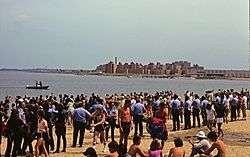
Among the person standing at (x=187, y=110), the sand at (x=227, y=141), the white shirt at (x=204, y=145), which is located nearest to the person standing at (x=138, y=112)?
the sand at (x=227, y=141)

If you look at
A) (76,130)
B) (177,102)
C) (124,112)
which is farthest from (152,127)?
(177,102)

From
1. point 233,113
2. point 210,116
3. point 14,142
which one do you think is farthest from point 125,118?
point 233,113

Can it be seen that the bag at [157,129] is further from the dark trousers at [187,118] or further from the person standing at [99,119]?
the dark trousers at [187,118]

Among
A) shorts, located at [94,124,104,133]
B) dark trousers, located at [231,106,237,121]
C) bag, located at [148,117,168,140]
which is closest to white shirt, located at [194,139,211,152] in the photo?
bag, located at [148,117,168,140]

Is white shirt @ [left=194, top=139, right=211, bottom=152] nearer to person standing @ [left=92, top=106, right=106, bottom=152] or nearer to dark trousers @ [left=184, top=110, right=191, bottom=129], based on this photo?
person standing @ [left=92, top=106, right=106, bottom=152]

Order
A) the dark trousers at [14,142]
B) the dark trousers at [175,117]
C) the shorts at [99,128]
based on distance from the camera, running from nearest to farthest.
→ the dark trousers at [14,142] < the shorts at [99,128] < the dark trousers at [175,117]

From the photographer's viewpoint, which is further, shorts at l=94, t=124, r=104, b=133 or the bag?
shorts at l=94, t=124, r=104, b=133

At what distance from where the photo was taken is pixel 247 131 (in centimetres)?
2208

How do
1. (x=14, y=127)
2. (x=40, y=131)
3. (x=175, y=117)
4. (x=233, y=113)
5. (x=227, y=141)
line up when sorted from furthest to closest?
1. (x=233, y=113)
2. (x=175, y=117)
3. (x=227, y=141)
4. (x=14, y=127)
5. (x=40, y=131)

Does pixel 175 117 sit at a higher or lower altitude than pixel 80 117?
lower

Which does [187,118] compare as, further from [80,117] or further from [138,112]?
[80,117]

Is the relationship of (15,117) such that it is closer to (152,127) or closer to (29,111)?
(29,111)

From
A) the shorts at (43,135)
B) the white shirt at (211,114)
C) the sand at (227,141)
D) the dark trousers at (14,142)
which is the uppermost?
the white shirt at (211,114)

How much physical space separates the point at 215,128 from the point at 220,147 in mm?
10673
